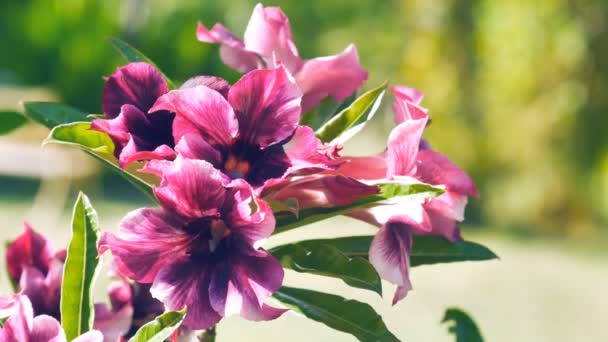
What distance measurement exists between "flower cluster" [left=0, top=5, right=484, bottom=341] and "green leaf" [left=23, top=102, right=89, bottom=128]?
0.47 feet

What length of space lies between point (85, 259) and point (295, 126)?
8.7 inches

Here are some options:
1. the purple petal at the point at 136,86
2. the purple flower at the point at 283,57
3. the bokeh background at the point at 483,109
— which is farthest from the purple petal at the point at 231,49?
the bokeh background at the point at 483,109

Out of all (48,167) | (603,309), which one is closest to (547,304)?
(603,309)

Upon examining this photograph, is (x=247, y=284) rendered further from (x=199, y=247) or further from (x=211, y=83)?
(x=211, y=83)

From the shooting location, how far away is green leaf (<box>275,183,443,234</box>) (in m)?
0.79

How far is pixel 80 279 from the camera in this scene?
2.89ft

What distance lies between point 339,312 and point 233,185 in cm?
21

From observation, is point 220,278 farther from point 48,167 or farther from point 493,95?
point 493,95

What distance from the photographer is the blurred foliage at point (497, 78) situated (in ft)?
27.9

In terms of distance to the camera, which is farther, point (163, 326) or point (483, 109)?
point (483, 109)

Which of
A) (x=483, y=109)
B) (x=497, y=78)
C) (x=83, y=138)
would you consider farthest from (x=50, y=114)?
(x=483, y=109)

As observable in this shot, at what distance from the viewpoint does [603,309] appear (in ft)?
21.9

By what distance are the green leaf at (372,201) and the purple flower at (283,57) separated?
0.42ft

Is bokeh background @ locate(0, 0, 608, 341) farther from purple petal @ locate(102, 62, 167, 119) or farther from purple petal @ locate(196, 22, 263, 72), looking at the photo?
purple petal @ locate(102, 62, 167, 119)
